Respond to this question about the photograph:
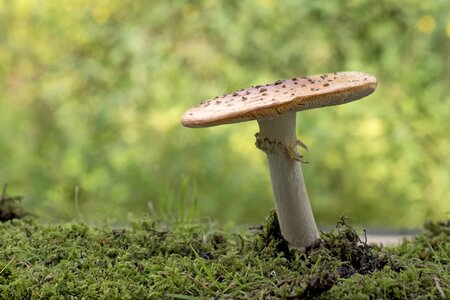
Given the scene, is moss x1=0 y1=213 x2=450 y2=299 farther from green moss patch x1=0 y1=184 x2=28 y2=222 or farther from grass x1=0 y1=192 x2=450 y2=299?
green moss patch x1=0 y1=184 x2=28 y2=222

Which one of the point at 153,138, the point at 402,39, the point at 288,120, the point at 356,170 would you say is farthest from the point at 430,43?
the point at 288,120

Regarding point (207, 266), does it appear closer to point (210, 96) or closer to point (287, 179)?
point (287, 179)

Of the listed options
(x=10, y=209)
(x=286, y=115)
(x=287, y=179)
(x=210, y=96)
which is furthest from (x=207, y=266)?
(x=210, y=96)

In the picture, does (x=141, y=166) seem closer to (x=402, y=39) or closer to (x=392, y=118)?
(x=392, y=118)

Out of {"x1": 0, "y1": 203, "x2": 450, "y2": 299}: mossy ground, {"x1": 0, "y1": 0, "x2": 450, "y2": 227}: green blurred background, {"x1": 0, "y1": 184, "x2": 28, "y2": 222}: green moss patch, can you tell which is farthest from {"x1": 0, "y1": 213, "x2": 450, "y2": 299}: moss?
→ {"x1": 0, "y1": 0, "x2": 450, "y2": 227}: green blurred background

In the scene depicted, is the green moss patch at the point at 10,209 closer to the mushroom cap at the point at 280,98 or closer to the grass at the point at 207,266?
the grass at the point at 207,266

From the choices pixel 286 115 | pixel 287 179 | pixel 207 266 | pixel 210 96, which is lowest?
pixel 207 266

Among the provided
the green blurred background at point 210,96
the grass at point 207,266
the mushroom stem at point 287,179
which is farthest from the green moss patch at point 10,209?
the mushroom stem at point 287,179

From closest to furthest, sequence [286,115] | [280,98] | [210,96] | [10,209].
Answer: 1. [280,98]
2. [286,115]
3. [10,209]
4. [210,96]
